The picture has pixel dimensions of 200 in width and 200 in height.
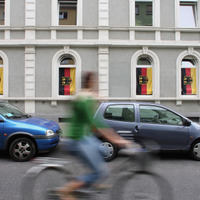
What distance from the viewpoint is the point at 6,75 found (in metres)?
10.1

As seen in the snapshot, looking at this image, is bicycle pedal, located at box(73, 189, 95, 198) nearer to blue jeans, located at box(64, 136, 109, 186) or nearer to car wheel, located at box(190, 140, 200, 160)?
blue jeans, located at box(64, 136, 109, 186)

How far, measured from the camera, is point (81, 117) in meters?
2.21

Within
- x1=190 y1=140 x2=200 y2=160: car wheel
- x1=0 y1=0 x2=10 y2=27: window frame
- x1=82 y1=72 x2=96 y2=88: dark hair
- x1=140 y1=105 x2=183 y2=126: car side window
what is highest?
x1=0 y1=0 x2=10 y2=27: window frame

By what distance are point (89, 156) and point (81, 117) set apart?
1.56ft

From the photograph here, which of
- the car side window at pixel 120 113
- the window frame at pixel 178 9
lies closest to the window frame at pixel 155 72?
the window frame at pixel 178 9

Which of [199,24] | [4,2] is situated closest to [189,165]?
[199,24]

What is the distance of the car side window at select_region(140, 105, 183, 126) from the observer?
4930 millimetres

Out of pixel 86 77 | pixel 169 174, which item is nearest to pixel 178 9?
pixel 169 174

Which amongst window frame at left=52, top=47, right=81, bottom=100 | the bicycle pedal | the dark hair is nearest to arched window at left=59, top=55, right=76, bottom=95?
window frame at left=52, top=47, right=81, bottom=100

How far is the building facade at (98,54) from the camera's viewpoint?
1005cm

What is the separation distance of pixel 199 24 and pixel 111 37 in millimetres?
5256

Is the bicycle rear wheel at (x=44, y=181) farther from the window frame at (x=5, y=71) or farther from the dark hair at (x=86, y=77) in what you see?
the window frame at (x=5, y=71)

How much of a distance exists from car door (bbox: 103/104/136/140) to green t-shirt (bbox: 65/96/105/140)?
8.76ft

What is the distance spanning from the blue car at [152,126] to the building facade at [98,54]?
505 centimetres
